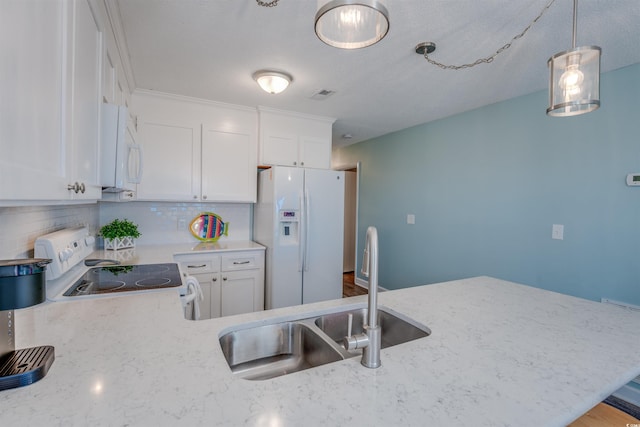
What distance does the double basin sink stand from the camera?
1.07m

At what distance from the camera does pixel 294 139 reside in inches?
129

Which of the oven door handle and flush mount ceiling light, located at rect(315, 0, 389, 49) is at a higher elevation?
flush mount ceiling light, located at rect(315, 0, 389, 49)

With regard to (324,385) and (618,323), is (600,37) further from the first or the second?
(324,385)

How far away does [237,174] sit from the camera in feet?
10.1

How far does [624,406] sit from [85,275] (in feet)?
11.1

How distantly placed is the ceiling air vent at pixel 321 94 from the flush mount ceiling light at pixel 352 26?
160cm

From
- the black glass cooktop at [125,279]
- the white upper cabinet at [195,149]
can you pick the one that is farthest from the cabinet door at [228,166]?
the black glass cooktop at [125,279]

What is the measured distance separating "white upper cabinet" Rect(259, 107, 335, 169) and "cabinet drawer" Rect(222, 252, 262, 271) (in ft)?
3.20

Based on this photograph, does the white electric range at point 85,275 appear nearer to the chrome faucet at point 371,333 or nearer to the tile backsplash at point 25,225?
the tile backsplash at point 25,225

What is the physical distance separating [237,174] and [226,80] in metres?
0.94

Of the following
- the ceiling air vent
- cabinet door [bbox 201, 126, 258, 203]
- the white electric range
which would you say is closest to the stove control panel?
the white electric range

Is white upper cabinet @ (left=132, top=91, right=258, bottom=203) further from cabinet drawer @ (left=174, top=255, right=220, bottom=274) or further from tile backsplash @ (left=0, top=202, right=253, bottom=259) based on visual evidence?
cabinet drawer @ (left=174, top=255, right=220, bottom=274)

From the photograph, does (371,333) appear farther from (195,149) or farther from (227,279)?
(195,149)


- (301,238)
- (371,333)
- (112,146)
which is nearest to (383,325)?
(371,333)
